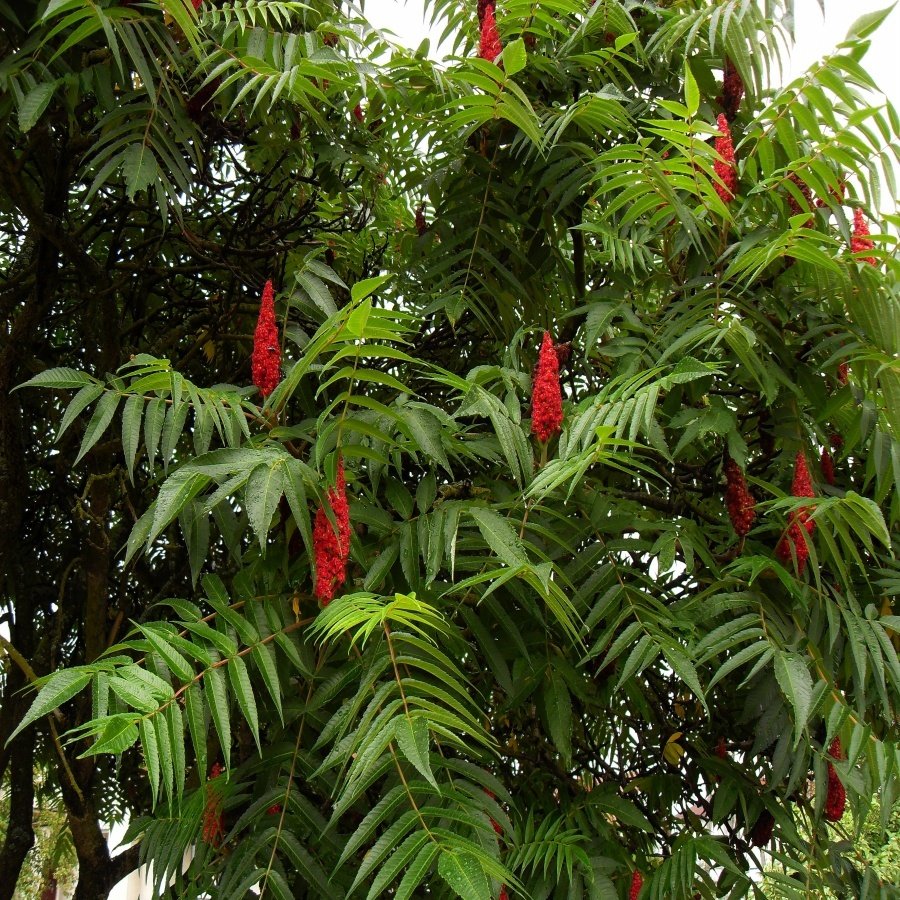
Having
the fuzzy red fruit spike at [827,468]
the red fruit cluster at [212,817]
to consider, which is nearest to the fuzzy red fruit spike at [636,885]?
the red fruit cluster at [212,817]

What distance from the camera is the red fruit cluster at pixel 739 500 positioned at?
1919 millimetres

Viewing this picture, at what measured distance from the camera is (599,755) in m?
2.28

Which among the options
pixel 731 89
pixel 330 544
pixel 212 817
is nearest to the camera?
pixel 330 544

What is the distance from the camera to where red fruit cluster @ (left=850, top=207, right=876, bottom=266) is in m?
1.95

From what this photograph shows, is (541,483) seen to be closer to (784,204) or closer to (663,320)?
(663,320)

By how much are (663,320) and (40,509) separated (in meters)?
1.94

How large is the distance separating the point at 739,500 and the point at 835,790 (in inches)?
23.4

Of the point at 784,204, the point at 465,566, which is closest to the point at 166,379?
the point at 465,566

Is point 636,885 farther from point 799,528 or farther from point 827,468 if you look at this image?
point 827,468

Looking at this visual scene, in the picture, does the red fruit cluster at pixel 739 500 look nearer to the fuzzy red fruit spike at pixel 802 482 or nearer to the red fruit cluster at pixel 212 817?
the fuzzy red fruit spike at pixel 802 482

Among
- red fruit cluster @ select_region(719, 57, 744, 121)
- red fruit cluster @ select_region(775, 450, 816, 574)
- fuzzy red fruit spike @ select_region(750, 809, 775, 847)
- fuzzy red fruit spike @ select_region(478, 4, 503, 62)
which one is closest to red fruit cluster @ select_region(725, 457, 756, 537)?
red fruit cluster @ select_region(775, 450, 816, 574)

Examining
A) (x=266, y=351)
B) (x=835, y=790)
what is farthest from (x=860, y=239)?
(x=266, y=351)

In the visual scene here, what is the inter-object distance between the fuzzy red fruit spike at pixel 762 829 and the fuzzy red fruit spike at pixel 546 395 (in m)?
0.92

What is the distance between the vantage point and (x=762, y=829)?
2012 mm
